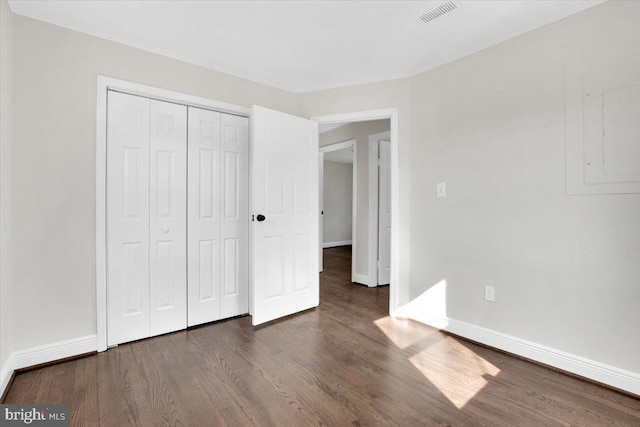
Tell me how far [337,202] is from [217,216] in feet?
20.6

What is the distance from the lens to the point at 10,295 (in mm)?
2023

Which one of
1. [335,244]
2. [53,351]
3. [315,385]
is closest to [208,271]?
[53,351]

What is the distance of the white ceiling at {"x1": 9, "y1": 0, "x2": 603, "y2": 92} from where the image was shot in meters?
2.06

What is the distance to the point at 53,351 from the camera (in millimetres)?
2180

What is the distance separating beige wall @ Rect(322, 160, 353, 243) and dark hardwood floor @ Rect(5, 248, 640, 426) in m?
6.07

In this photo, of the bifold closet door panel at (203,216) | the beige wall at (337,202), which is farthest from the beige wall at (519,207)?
the beige wall at (337,202)

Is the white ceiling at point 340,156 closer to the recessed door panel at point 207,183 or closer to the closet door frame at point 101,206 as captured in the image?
the recessed door panel at point 207,183

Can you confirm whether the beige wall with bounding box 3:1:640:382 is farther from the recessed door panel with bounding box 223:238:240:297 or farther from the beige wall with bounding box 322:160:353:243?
the beige wall with bounding box 322:160:353:243

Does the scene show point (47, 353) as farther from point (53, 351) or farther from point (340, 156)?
point (340, 156)

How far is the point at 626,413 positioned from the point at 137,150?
3.61m

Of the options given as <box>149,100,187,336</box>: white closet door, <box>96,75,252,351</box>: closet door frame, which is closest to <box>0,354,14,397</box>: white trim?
<box>96,75,252,351</box>: closet door frame

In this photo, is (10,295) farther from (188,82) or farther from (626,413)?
(626,413)

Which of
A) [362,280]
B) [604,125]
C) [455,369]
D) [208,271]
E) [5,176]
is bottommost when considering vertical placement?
[455,369]

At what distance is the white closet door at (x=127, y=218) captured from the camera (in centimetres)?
242
